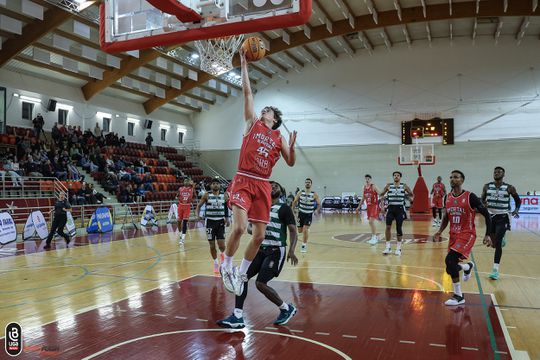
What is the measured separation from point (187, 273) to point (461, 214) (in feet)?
16.1

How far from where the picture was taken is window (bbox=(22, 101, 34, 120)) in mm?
22141

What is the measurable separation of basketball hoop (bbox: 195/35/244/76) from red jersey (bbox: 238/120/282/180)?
4.94 meters

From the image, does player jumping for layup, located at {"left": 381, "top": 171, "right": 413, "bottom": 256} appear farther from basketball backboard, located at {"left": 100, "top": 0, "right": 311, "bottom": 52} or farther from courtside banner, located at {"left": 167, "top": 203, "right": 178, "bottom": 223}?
courtside banner, located at {"left": 167, "top": 203, "right": 178, "bottom": 223}

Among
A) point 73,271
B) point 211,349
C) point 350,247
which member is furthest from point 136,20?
point 350,247

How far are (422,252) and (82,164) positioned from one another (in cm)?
1706

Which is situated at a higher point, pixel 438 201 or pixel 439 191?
pixel 439 191

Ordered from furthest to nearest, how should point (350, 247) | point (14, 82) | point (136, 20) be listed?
point (14, 82)
point (350, 247)
point (136, 20)

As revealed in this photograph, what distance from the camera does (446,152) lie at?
26.3 metres

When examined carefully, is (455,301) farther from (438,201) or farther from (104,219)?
(104,219)

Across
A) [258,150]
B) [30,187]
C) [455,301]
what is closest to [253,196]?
[258,150]

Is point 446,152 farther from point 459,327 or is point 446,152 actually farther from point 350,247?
point 459,327

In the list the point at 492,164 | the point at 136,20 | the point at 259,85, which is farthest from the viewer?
the point at 259,85

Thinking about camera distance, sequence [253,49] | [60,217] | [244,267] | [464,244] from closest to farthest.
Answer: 1. [253,49]
2. [244,267]
3. [464,244]
4. [60,217]

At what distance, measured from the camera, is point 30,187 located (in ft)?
55.9
